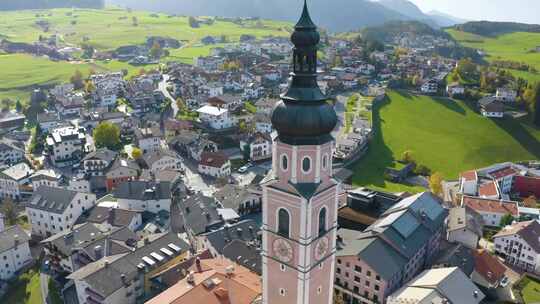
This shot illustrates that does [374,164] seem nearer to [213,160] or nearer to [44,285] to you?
[213,160]

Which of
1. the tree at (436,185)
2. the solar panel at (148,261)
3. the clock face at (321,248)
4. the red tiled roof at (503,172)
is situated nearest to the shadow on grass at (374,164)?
the tree at (436,185)

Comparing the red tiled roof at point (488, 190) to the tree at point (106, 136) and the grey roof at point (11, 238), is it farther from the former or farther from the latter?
the tree at point (106, 136)

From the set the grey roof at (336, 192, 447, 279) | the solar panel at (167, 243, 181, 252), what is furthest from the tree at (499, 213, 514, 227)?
the solar panel at (167, 243, 181, 252)

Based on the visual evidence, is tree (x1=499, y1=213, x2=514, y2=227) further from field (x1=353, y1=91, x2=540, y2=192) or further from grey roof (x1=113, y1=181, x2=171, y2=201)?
grey roof (x1=113, y1=181, x2=171, y2=201)

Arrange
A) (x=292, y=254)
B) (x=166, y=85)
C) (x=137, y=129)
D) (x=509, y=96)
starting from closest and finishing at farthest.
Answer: (x=292, y=254)
(x=137, y=129)
(x=509, y=96)
(x=166, y=85)

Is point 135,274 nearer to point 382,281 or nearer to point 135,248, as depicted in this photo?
point 135,248

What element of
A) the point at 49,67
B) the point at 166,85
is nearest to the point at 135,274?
the point at 166,85
